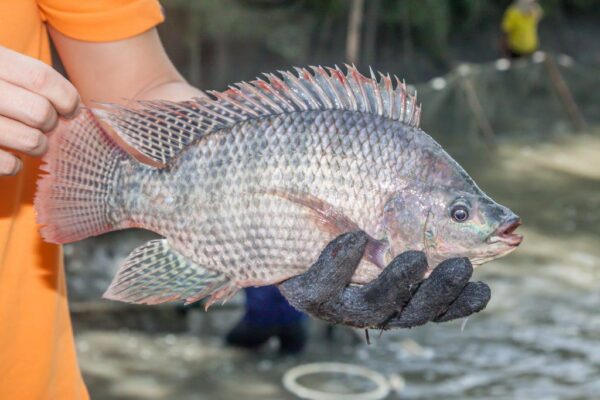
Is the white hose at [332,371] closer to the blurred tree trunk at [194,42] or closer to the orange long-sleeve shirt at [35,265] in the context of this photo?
the orange long-sleeve shirt at [35,265]

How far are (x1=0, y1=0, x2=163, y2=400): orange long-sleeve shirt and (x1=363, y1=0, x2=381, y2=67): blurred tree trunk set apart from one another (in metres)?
13.3

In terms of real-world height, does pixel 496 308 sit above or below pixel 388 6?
below

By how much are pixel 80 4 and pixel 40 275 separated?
0.52 m

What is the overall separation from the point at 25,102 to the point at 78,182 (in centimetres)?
23

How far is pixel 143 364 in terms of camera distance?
5594 millimetres

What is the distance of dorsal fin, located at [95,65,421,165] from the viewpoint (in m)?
1.77

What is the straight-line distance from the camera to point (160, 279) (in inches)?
70.3

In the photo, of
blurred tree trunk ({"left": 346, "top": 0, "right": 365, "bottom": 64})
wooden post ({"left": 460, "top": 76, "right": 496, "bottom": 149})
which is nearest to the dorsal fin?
wooden post ({"left": 460, "top": 76, "right": 496, "bottom": 149})

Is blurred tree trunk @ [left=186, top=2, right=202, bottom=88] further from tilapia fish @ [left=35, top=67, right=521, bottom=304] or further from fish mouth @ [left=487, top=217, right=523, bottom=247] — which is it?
fish mouth @ [left=487, top=217, right=523, bottom=247]

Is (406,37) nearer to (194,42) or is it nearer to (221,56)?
(221,56)

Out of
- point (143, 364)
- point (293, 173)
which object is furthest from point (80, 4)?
point (143, 364)

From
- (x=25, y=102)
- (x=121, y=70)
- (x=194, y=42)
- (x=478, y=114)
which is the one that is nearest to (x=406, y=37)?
(x=194, y=42)

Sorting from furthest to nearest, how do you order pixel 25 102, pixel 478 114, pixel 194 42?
pixel 194 42 → pixel 478 114 → pixel 25 102

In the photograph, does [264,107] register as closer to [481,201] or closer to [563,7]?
[481,201]
